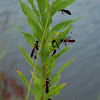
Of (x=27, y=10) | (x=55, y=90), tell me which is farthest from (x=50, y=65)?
(x=27, y=10)

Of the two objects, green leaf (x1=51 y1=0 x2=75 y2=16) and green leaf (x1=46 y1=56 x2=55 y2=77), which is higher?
green leaf (x1=51 y1=0 x2=75 y2=16)

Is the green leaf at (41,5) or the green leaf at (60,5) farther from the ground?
the green leaf at (41,5)

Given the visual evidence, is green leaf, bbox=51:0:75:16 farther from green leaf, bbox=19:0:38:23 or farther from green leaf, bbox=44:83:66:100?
green leaf, bbox=44:83:66:100

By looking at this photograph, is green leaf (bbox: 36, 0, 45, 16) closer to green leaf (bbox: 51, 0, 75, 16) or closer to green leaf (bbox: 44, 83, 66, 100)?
green leaf (bbox: 51, 0, 75, 16)

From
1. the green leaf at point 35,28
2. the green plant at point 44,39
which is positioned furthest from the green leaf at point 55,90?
the green leaf at point 35,28

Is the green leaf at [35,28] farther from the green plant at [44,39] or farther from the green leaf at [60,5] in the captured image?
the green leaf at [60,5]

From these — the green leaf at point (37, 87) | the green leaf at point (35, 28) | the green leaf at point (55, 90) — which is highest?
the green leaf at point (35, 28)

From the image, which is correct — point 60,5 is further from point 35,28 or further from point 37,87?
point 37,87

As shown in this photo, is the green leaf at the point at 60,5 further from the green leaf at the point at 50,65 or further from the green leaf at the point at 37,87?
the green leaf at the point at 37,87

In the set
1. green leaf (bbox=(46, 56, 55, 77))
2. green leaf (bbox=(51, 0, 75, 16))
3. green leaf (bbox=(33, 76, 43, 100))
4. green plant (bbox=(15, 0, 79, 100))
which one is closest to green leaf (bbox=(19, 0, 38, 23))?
green plant (bbox=(15, 0, 79, 100))

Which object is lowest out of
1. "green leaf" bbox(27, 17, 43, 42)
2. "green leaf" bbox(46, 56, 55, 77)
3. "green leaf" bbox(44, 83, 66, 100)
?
"green leaf" bbox(44, 83, 66, 100)

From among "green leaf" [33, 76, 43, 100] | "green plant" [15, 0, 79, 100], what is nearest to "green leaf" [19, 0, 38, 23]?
"green plant" [15, 0, 79, 100]
